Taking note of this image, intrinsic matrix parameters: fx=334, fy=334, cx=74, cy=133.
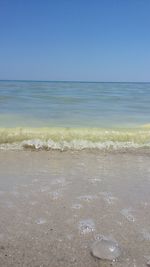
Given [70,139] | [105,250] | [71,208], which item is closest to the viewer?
[105,250]

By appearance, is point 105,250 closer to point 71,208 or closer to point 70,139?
point 71,208

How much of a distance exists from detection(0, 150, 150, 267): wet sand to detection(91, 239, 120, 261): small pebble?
0.05 m

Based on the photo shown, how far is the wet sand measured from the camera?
2732 mm

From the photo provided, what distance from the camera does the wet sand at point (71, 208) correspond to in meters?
2.73

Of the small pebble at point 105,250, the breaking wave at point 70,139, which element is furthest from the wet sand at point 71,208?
the breaking wave at point 70,139

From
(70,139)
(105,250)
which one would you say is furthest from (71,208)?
(70,139)

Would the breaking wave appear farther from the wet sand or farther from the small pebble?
the small pebble

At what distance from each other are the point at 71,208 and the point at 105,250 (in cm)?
99

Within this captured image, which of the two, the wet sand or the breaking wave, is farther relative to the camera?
the breaking wave

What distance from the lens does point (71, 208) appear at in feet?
12.1

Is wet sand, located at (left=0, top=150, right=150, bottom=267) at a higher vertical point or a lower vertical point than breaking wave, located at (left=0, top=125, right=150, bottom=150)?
lower

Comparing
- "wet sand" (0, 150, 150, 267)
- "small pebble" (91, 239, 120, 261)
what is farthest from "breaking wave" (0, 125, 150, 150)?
"small pebble" (91, 239, 120, 261)

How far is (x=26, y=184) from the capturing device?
14.5ft

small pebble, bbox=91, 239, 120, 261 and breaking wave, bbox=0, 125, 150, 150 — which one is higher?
breaking wave, bbox=0, 125, 150, 150
